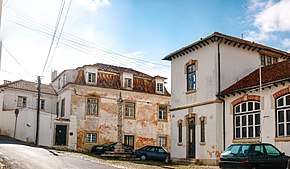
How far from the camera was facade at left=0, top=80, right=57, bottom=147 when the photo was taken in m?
36.0

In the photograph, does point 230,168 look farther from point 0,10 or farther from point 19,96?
point 19,96

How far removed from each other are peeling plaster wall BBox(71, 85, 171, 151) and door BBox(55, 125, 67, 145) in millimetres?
1288

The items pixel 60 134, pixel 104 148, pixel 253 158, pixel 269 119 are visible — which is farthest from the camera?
pixel 60 134

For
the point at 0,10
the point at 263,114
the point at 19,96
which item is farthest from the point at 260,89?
the point at 19,96

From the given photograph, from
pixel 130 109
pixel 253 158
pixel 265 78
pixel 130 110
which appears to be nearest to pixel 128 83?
pixel 130 109

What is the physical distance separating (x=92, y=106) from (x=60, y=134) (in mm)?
4012

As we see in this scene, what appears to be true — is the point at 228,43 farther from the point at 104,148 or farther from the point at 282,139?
the point at 104,148

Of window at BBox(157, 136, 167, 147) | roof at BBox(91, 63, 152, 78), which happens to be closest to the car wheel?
window at BBox(157, 136, 167, 147)

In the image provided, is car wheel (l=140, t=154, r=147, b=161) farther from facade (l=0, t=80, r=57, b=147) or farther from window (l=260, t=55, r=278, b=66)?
window (l=260, t=55, r=278, b=66)

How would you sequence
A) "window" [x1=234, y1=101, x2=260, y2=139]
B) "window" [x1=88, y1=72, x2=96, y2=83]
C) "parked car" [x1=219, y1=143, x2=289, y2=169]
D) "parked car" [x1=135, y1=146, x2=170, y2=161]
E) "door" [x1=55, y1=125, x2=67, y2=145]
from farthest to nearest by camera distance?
"window" [x1=88, y1=72, x2=96, y2=83] → "door" [x1=55, y1=125, x2=67, y2=145] → "parked car" [x1=135, y1=146, x2=170, y2=161] → "window" [x1=234, y1=101, x2=260, y2=139] → "parked car" [x1=219, y1=143, x2=289, y2=169]

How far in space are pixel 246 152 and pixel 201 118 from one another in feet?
26.1

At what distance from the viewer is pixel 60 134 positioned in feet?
117

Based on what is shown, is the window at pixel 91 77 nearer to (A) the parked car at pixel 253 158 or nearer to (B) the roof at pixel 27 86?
(B) the roof at pixel 27 86

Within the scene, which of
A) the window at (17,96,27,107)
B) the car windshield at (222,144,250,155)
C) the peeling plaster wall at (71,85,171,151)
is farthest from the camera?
the window at (17,96,27,107)
